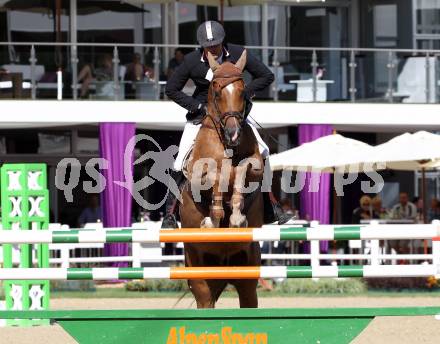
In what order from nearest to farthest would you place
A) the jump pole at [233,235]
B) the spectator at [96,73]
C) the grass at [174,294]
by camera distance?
the jump pole at [233,235]
the grass at [174,294]
the spectator at [96,73]

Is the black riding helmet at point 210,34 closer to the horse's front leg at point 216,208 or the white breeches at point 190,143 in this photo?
the white breeches at point 190,143

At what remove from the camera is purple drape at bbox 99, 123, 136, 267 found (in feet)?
81.6

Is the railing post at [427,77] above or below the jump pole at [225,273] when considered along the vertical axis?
above

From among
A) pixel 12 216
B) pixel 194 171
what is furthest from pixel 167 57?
pixel 194 171

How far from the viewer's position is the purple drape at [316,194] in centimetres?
2534

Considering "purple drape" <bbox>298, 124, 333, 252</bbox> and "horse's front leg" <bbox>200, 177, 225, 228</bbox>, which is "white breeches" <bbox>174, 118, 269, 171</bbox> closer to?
"horse's front leg" <bbox>200, 177, 225, 228</bbox>

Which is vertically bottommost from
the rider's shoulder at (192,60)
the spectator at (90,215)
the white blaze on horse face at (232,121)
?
the spectator at (90,215)

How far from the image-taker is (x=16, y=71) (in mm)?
26047

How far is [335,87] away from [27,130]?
7.58 m

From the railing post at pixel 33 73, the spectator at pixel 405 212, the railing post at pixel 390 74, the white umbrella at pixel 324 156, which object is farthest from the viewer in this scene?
the railing post at pixel 390 74

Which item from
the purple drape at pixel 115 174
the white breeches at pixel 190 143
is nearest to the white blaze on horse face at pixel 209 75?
the white breeches at pixel 190 143

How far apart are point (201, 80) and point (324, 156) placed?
42.2 feet

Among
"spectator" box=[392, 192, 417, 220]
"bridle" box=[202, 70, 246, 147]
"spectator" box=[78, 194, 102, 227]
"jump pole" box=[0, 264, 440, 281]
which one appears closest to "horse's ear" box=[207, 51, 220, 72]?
"bridle" box=[202, 70, 246, 147]

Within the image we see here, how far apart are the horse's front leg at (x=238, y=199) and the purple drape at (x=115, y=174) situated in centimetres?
Result: 1607
